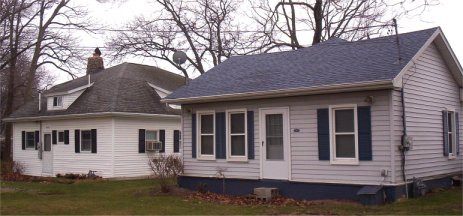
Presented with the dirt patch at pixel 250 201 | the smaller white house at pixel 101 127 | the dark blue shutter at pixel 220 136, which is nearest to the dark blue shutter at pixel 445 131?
the dirt patch at pixel 250 201

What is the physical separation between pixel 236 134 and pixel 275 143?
1.38m

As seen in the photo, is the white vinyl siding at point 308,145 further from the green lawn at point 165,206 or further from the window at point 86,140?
the window at point 86,140

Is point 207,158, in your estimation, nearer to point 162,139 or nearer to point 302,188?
point 302,188

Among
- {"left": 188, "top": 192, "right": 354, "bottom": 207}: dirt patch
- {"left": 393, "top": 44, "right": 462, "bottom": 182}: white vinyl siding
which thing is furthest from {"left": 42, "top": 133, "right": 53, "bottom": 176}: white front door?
{"left": 393, "top": 44, "right": 462, "bottom": 182}: white vinyl siding

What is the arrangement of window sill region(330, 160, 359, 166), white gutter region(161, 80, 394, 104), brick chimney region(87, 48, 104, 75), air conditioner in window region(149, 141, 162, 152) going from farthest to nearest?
brick chimney region(87, 48, 104, 75)
air conditioner in window region(149, 141, 162, 152)
window sill region(330, 160, 359, 166)
white gutter region(161, 80, 394, 104)

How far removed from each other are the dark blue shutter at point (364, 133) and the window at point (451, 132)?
16.0ft

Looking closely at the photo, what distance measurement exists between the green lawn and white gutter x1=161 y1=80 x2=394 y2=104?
9.20 ft

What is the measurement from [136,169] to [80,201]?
9259 millimetres

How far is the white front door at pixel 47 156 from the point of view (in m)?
26.3

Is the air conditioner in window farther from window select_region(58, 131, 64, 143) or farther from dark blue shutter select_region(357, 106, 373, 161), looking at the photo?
dark blue shutter select_region(357, 106, 373, 161)

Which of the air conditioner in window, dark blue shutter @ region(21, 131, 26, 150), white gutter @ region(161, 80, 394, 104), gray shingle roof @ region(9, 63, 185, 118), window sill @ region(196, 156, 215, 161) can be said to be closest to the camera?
white gutter @ region(161, 80, 394, 104)

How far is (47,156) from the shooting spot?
87.2ft

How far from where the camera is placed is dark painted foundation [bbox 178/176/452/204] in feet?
42.6

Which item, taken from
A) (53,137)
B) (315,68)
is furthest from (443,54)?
(53,137)
